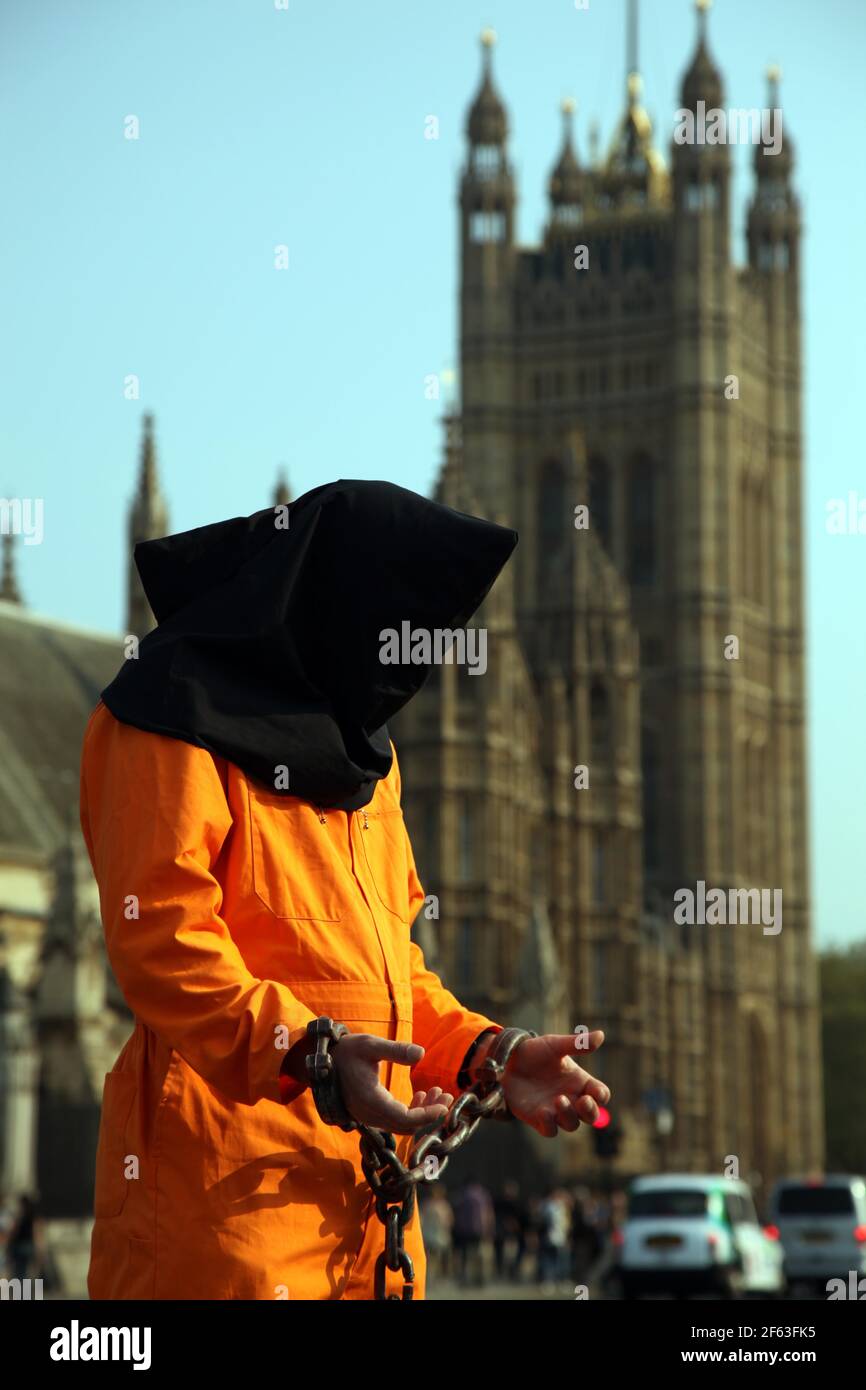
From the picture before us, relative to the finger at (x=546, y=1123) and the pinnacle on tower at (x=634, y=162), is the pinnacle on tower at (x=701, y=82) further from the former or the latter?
the finger at (x=546, y=1123)

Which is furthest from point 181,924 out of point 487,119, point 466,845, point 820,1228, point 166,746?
point 487,119

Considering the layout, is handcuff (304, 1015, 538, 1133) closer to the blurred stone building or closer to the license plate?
the license plate

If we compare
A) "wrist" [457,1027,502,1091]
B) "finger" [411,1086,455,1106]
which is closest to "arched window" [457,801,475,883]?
"wrist" [457,1027,502,1091]

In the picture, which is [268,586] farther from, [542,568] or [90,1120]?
[542,568]

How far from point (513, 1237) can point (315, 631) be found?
29.6m

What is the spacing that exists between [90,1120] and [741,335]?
169 ft

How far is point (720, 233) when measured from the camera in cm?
7238

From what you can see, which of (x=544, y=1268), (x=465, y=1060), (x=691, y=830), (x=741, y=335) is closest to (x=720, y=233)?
(x=741, y=335)

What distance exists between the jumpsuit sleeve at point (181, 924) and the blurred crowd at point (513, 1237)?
860 inches

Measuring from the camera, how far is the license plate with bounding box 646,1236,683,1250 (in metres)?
21.1

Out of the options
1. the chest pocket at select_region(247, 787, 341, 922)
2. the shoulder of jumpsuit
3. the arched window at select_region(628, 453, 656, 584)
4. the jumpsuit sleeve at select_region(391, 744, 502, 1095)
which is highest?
the arched window at select_region(628, 453, 656, 584)

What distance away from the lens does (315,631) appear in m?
2.90

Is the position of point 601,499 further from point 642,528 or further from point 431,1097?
point 431,1097

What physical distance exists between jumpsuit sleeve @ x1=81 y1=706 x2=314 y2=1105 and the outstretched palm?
0.37 meters
